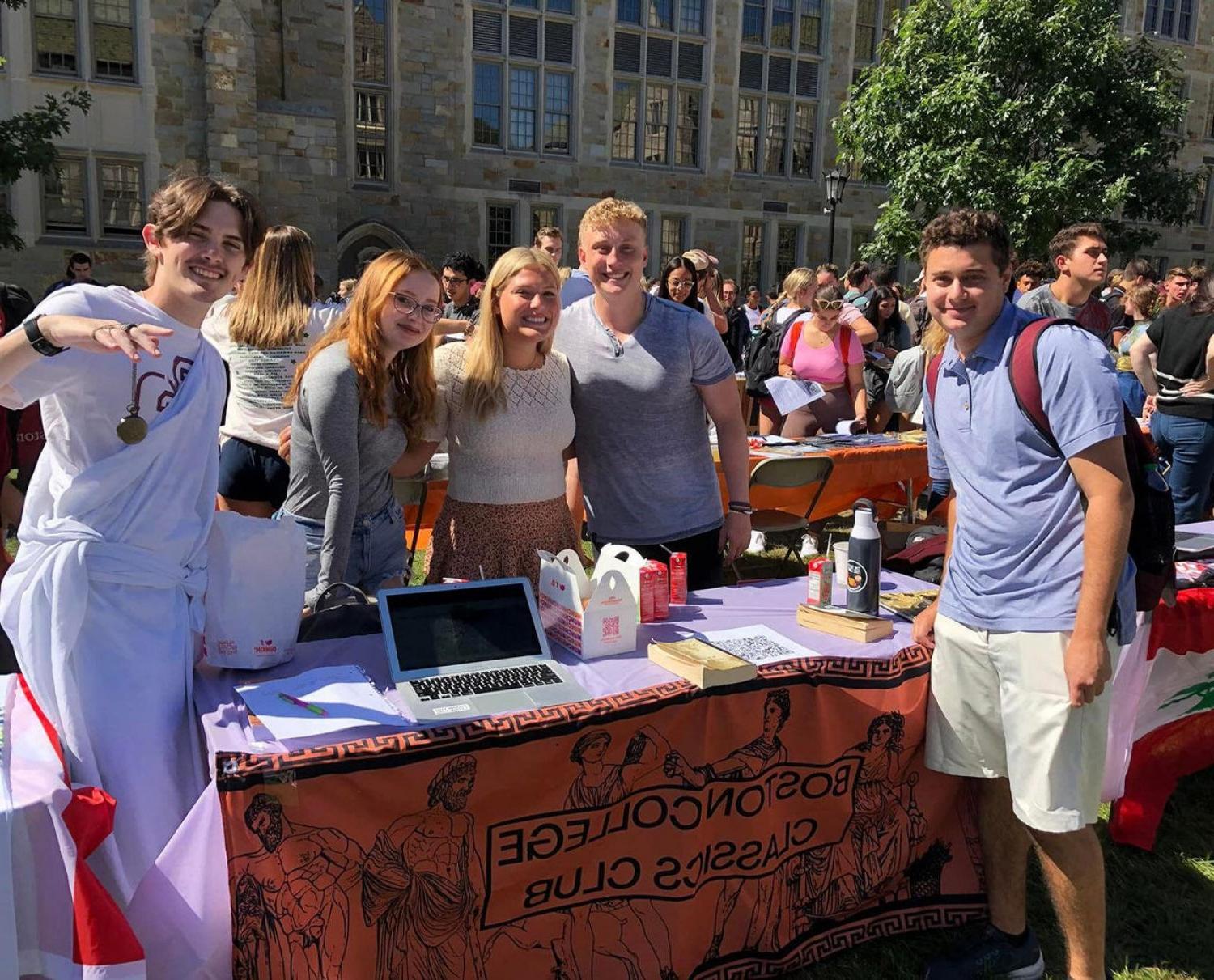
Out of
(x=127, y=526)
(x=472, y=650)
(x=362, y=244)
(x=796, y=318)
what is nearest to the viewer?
(x=127, y=526)

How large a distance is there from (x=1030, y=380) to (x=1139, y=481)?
352 millimetres

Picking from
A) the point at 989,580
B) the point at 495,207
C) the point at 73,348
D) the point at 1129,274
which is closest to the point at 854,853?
the point at 989,580

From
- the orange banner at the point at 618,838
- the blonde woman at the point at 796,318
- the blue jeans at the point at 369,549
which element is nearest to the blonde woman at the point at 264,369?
the blue jeans at the point at 369,549

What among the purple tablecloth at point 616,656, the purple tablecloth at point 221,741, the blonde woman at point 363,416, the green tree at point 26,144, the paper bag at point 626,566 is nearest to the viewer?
the purple tablecloth at point 221,741

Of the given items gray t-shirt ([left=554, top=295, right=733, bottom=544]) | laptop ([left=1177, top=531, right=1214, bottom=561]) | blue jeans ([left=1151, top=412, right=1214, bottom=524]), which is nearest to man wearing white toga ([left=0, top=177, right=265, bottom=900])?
gray t-shirt ([left=554, top=295, right=733, bottom=544])

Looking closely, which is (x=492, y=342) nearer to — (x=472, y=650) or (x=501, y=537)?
(x=501, y=537)

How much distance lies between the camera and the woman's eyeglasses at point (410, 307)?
260 centimetres

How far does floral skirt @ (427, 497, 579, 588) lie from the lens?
9.33ft

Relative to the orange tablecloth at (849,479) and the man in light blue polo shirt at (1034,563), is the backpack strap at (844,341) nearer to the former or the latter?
the orange tablecloth at (849,479)

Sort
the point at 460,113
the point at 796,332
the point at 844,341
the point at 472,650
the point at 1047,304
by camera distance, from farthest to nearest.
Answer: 1. the point at 460,113
2. the point at 796,332
3. the point at 844,341
4. the point at 1047,304
5. the point at 472,650

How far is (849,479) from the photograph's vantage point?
5.85m

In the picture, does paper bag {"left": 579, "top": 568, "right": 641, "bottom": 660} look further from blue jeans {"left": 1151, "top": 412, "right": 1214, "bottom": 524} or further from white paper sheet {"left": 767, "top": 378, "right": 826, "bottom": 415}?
blue jeans {"left": 1151, "top": 412, "right": 1214, "bottom": 524}

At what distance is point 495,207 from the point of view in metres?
18.4

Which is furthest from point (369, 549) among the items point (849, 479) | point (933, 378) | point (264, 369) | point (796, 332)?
point (796, 332)
